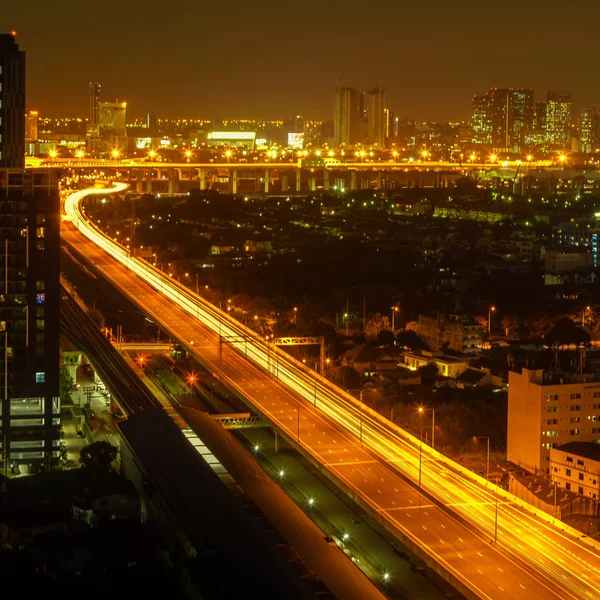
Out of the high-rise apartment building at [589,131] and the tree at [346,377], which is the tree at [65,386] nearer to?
the tree at [346,377]

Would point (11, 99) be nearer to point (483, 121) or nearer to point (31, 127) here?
point (31, 127)

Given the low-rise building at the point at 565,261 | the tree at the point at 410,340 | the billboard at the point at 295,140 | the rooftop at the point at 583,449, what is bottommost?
the rooftop at the point at 583,449

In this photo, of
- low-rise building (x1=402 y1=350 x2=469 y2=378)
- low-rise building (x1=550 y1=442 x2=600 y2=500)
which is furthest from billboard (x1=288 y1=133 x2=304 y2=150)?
low-rise building (x1=550 y1=442 x2=600 y2=500)

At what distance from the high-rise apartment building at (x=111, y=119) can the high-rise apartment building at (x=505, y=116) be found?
16.9 meters

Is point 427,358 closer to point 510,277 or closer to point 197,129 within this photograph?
point 510,277

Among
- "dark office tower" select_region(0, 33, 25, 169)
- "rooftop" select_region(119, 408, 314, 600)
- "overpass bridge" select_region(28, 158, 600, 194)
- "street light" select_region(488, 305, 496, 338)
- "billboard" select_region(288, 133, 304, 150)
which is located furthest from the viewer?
"billboard" select_region(288, 133, 304, 150)

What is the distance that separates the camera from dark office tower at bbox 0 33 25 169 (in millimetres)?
11438

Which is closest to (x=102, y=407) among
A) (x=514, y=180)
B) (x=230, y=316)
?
(x=230, y=316)

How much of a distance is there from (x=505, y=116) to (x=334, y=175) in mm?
17726

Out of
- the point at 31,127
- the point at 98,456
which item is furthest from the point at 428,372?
the point at 31,127

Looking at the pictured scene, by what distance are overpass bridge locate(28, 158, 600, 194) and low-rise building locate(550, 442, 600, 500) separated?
35.3 m

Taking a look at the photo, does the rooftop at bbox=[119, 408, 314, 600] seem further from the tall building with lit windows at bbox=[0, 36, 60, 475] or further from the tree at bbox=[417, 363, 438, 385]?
the tree at bbox=[417, 363, 438, 385]

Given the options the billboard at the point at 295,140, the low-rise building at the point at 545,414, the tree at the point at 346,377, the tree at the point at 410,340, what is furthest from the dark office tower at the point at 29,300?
the billboard at the point at 295,140

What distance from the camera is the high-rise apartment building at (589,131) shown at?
6731cm
